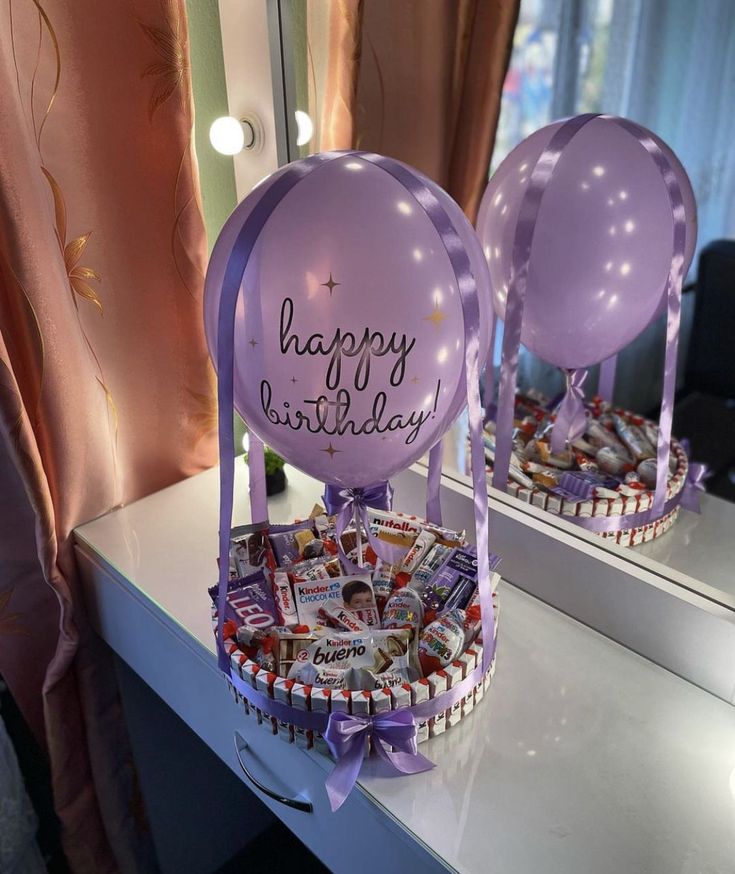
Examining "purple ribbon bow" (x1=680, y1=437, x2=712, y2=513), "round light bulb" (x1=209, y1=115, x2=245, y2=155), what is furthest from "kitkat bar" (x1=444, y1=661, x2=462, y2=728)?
"round light bulb" (x1=209, y1=115, x2=245, y2=155)

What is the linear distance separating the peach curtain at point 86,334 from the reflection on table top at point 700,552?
76 cm

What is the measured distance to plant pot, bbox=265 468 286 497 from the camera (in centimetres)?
129

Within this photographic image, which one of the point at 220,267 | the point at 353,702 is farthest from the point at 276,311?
the point at 353,702

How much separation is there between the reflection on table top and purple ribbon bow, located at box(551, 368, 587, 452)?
0.58 feet

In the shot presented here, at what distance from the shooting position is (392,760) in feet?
2.61

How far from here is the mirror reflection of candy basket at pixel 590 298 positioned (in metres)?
0.90

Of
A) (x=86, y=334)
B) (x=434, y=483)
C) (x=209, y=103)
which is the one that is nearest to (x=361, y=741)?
(x=434, y=483)

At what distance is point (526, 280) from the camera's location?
0.99 metres

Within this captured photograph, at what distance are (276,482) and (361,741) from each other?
0.59m

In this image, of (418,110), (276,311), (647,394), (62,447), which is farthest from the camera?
(418,110)

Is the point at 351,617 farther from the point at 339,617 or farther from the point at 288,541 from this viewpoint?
the point at 288,541

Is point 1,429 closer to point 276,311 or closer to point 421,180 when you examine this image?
point 276,311

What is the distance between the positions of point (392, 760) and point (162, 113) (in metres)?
0.91

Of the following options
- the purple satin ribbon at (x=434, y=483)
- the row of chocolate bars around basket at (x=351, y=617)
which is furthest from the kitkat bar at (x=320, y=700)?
the purple satin ribbon at (x=434, y=483)
